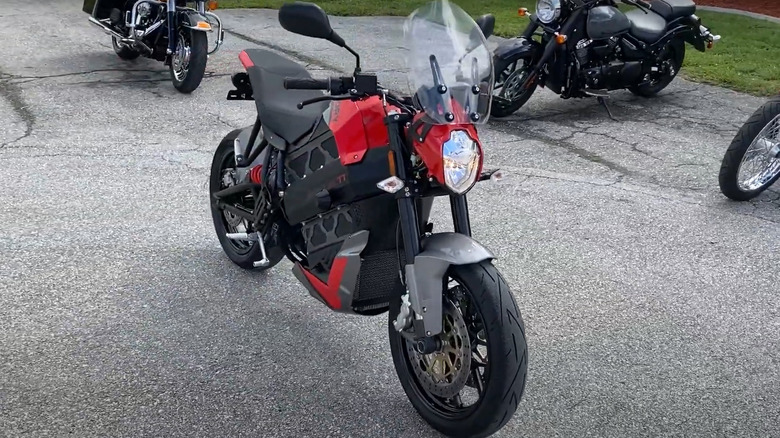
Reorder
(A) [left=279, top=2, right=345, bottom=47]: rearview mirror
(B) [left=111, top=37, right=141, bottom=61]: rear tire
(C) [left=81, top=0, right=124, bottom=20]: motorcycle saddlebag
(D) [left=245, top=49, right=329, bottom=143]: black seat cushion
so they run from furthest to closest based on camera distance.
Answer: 1. (B) [left=111, top=37, right=141, bottom=61]: rear tire
2. (C) [left=81, top=0, right=124, bottom=20]: motorcycle saddlebag
3. (D) [left=245, top=49, right=329, bottom=143]: black seat cushion
4. (A) [left=279, top=2, right=345, bottom=47]: rearview mirror

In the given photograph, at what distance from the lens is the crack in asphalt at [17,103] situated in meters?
7.26

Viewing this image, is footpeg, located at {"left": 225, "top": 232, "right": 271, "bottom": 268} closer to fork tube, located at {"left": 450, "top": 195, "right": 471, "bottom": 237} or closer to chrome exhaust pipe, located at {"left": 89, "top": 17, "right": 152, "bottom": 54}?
fork tube, located at {"left": 450, "top": 195, "right": 471, "bottom": 237}

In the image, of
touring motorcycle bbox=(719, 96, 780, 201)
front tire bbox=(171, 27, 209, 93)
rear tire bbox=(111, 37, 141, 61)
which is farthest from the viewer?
rear tire bbox=(111, 37, 141, 61)

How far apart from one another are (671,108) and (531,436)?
238 inches

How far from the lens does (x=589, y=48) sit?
844 centimetres

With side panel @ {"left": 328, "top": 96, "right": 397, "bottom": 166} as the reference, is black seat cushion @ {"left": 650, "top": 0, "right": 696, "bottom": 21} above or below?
below


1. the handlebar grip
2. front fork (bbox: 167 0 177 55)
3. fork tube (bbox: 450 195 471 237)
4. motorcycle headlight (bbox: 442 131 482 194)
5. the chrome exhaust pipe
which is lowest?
the chrome exhaust pipe

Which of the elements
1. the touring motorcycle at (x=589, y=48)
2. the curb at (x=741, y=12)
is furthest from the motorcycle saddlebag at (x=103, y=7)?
the curb at (x=741, y=12)

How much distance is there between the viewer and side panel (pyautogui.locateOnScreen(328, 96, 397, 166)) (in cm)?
356

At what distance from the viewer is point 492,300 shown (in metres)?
3.16

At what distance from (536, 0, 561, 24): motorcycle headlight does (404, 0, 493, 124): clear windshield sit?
5030mm

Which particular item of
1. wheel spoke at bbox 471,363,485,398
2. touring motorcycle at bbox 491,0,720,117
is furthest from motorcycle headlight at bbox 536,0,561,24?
wheel spoke at bbox 471,363,485,398

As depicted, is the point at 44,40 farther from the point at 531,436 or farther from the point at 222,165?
the point at 531,436

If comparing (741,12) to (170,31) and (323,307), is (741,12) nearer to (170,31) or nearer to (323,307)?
(170,31)
